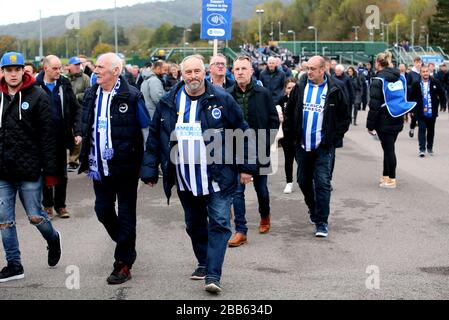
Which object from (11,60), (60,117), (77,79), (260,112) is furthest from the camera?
(77,79)

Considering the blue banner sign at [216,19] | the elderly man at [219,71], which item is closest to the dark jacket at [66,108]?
the elderly man at [219,71]

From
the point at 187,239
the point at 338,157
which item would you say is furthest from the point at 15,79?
the point at 338,157

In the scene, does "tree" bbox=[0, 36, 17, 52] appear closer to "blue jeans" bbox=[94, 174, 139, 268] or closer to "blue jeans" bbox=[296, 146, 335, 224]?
"blue jeans" bbox=[296, 146, 335, 224]

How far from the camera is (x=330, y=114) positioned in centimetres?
863

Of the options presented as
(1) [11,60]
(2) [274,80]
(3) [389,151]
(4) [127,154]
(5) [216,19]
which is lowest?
(3) [389,151]

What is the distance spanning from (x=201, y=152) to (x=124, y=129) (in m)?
0.77

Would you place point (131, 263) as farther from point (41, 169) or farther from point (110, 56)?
point (110, 56)

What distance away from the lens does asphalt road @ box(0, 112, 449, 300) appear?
6387mm

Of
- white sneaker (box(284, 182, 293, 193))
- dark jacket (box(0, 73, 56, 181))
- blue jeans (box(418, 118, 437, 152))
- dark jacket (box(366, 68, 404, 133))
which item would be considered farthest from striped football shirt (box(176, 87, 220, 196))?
blue jeans (box(418, 118, 437, 152))

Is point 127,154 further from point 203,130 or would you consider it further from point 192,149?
point 203,130

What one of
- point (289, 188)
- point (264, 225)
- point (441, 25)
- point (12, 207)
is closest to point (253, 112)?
point (264, 225)

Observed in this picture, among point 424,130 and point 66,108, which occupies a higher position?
point 66,108

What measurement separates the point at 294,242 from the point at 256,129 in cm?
124

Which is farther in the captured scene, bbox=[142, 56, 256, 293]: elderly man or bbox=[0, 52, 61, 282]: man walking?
bbox=[0, 52, 61, 282]: man walking
